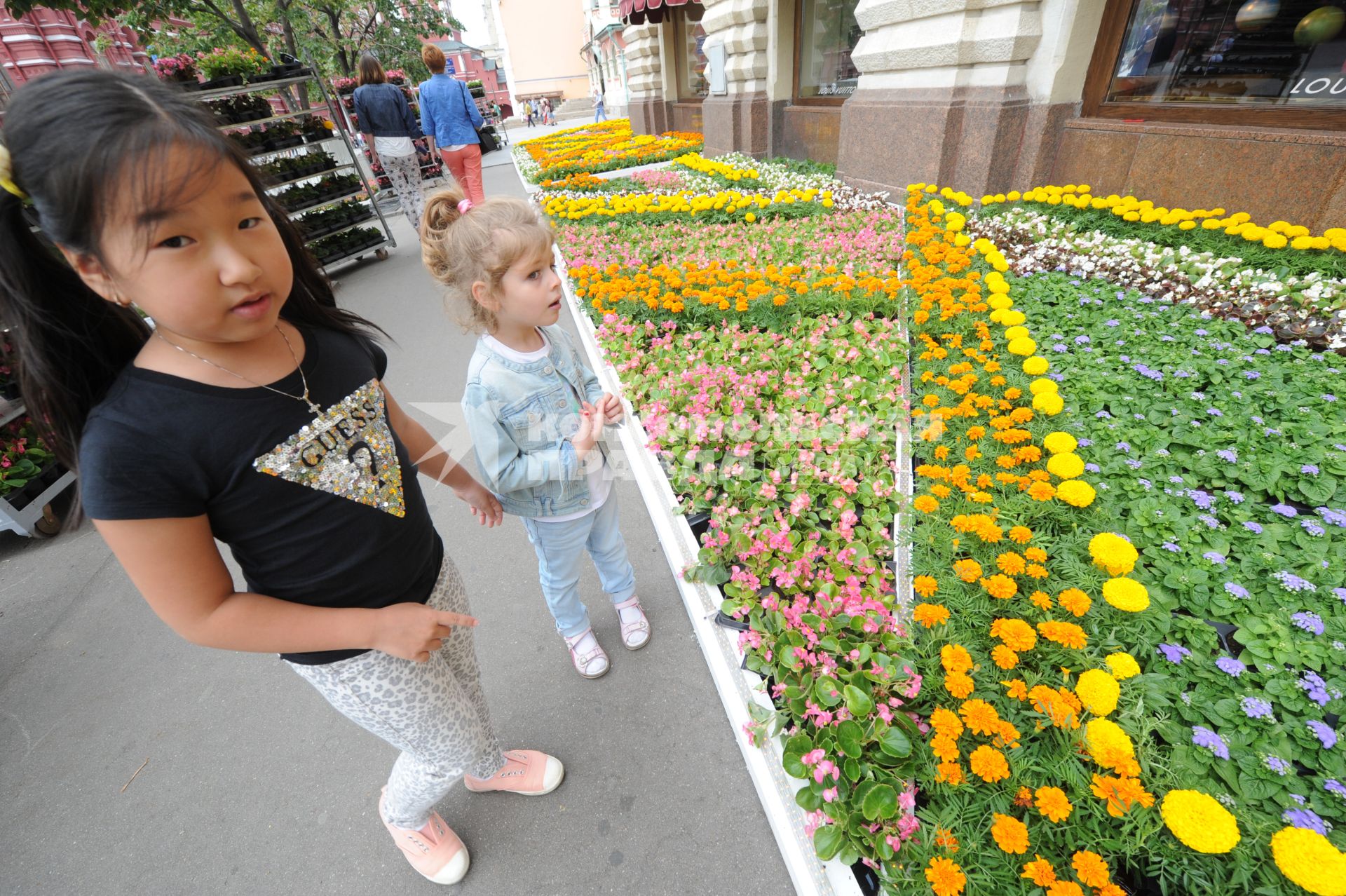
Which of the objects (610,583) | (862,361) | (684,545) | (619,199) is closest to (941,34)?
(619,199)

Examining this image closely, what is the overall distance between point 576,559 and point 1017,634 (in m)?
1.38

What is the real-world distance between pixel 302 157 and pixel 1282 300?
10348 mm

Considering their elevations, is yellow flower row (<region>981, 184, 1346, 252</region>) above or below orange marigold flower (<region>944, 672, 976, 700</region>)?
above

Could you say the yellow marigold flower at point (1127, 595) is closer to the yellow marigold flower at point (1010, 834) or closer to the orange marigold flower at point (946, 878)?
the yellow marigold flower at point (1010, 834)

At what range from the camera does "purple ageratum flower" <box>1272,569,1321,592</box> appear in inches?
60.0

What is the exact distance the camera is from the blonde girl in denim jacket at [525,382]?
4.92 ft

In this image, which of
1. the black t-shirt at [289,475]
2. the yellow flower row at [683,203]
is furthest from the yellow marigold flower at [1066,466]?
the yellow flower row at [683,203]

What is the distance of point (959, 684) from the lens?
1.30 meters

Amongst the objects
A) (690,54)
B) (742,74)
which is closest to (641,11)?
(690,54)

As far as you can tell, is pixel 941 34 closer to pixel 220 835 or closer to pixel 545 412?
pixel 545 412

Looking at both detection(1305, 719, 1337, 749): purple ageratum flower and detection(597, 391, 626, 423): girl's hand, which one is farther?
detection(597, 391, 626, 423): girl's hand

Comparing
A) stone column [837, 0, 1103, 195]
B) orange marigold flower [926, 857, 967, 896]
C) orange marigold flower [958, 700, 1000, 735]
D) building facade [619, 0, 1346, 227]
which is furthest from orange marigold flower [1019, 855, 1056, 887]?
stone column [837, 0, 1103, 195]

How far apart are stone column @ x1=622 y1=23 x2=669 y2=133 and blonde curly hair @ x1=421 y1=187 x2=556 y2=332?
1578cm

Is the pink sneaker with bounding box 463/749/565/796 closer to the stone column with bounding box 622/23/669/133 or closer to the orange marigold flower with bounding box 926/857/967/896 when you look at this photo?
the orange marigold flower with bounding box 926/857/967/896
